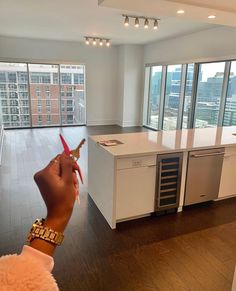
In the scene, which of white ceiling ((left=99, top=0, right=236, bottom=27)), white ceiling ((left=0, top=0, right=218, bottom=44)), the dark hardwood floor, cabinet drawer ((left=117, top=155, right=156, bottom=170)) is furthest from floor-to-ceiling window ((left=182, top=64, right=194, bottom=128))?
cabinet drawer ((left=117, top=155, right=156, bottom=170))

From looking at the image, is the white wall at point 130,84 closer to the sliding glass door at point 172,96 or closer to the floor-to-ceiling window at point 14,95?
the sliding glass door at point 172,96

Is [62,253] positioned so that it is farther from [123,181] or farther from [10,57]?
[10,57]

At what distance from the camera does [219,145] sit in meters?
2.88

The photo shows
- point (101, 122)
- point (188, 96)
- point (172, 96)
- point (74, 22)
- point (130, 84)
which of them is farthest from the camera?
point (101, 122)

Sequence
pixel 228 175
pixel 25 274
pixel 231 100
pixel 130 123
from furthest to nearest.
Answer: pixel 130 123 → pixel 231 100 → pixel 228 175 → pixel 25 274

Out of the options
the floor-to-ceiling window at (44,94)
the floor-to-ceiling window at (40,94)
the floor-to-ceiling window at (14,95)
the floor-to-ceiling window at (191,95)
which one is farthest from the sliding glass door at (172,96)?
the floor-to-ceiling window at (14,95)

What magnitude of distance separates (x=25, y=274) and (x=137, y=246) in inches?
79.7

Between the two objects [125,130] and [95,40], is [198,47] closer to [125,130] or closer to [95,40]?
[95,40]

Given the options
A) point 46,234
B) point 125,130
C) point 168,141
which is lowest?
point 125,130

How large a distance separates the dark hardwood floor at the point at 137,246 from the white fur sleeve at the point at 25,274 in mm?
1556

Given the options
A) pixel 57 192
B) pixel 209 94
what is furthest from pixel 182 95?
pixel 57 192

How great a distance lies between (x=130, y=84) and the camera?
313 inches

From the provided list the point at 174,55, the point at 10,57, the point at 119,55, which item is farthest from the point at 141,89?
the point at 10,57

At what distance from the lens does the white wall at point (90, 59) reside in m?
6.97
